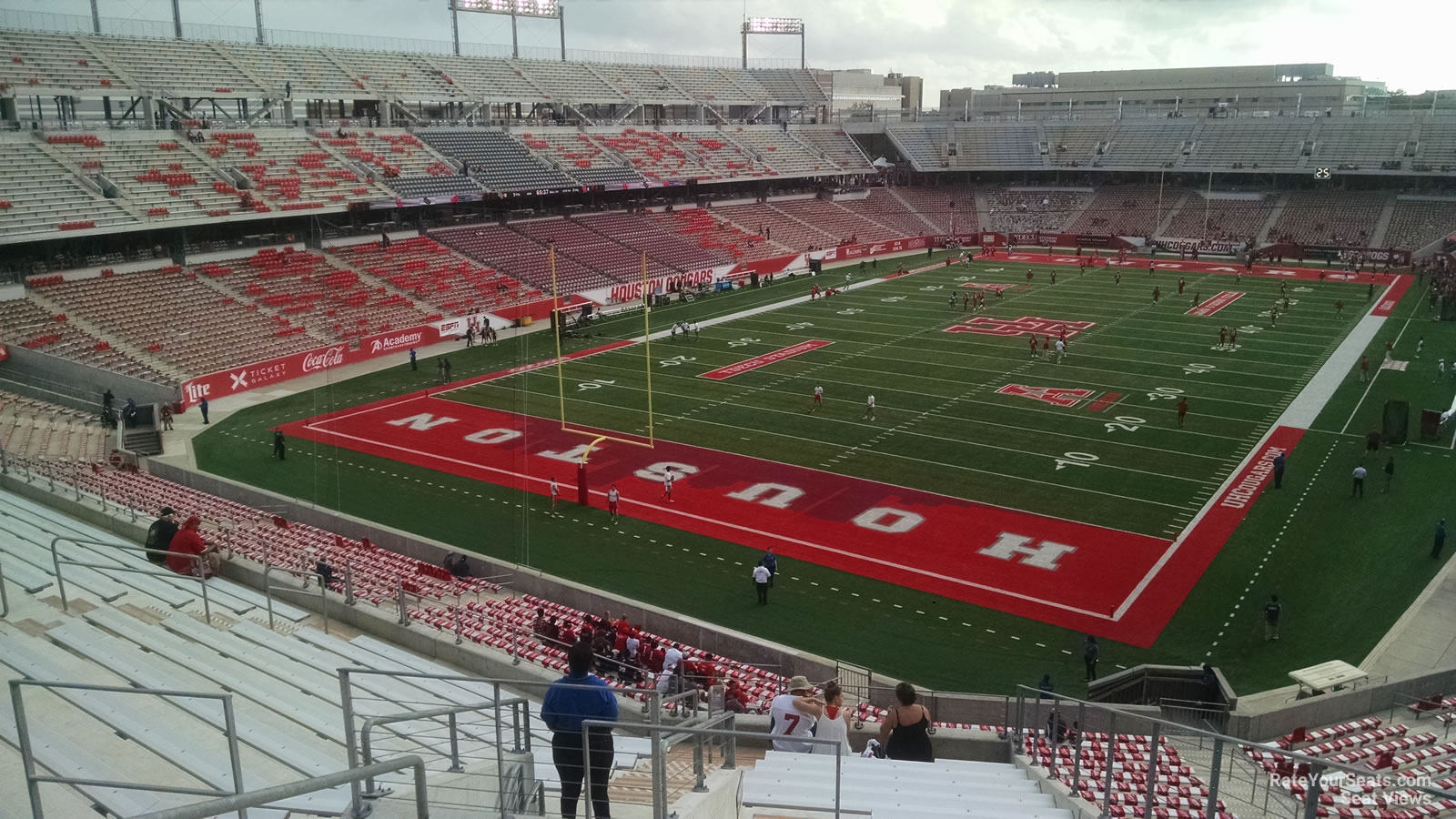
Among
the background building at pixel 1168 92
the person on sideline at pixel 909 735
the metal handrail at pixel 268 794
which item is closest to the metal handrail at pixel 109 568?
the metal handrail at pixel 268 794

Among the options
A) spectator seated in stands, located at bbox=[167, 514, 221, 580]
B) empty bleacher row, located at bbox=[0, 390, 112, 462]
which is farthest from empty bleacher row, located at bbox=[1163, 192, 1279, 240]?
spectator seated in stands, located at bbox=[167, 514, 221, 580]

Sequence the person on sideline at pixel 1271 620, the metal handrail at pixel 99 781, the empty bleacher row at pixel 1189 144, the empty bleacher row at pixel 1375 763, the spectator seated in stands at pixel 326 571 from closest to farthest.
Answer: the metal handrail at pixel 99 781
the empty bleacher row at pixel 1375 763
the spectator seated in stands at pixel 326 571
the person on sideline at pixel 1271 620
the empty bleacher row at pixel 1189 144

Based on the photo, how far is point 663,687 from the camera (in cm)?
1165

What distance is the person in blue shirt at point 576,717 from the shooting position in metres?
6.28

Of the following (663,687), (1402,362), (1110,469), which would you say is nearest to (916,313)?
(1402,362)

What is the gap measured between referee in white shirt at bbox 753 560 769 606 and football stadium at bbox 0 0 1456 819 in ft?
1.10

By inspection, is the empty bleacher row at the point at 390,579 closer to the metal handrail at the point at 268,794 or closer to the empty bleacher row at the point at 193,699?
the empty bleacher row at the point at 193,699

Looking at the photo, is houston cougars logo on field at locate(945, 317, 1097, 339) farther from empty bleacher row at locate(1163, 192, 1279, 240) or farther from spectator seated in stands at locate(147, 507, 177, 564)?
spectator seated in stands at locate(147, 507, 177, 564)

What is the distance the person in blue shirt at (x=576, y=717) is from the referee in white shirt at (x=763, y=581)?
34.8 ft

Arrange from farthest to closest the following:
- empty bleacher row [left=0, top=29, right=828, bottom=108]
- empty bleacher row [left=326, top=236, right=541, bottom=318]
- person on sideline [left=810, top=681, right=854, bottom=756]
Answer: empty bleacher row [left=0, top=29, right=828, bottom=108], empty bleacher row [left=326, top=236, right=541, bottom=318], person on sideline [left=810, top=681, right=854, bottom=756]

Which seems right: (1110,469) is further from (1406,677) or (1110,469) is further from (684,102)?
(684,102)

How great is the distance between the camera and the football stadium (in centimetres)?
765

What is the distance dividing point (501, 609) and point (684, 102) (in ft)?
194

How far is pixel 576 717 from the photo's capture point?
21.1 feet
